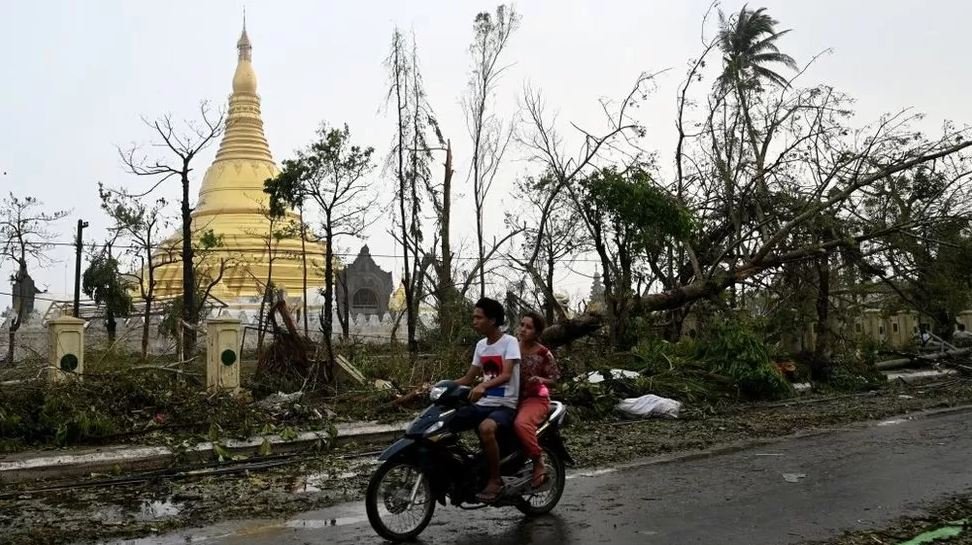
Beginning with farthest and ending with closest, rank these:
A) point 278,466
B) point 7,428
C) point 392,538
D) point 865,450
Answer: point 7,428 → point 865,450 → point 278,466 → point 392,538

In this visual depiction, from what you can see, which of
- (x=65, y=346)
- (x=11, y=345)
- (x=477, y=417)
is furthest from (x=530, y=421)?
(x=11, y=345)

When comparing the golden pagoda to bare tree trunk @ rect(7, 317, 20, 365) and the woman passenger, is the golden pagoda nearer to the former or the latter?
bare tree trunk @ rect(7, 317, 20, 365)

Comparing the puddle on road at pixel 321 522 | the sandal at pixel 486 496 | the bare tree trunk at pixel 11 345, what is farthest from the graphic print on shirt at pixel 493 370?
the bare tree trunk at pixel 11 345

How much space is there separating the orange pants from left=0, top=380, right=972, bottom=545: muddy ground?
1755mm

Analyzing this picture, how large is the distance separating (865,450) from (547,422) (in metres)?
4.58

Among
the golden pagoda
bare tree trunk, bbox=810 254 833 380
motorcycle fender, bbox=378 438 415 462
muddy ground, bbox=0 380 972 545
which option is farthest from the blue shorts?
the golden pagoda

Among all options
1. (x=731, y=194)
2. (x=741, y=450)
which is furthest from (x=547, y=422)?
(x=731, y=194)

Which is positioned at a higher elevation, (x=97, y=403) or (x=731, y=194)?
(x=731, y=194)

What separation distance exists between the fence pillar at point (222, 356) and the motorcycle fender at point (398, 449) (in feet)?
22.1

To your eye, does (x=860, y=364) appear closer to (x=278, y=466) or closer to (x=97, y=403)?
(x=278, y=466)

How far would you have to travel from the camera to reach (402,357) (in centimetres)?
1384

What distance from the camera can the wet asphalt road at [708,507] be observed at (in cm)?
514

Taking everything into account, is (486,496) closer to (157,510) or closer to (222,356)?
(157,510)

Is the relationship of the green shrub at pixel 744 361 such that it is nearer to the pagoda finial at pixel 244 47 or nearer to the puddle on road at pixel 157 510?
the puddle on road at pixel 157 510
